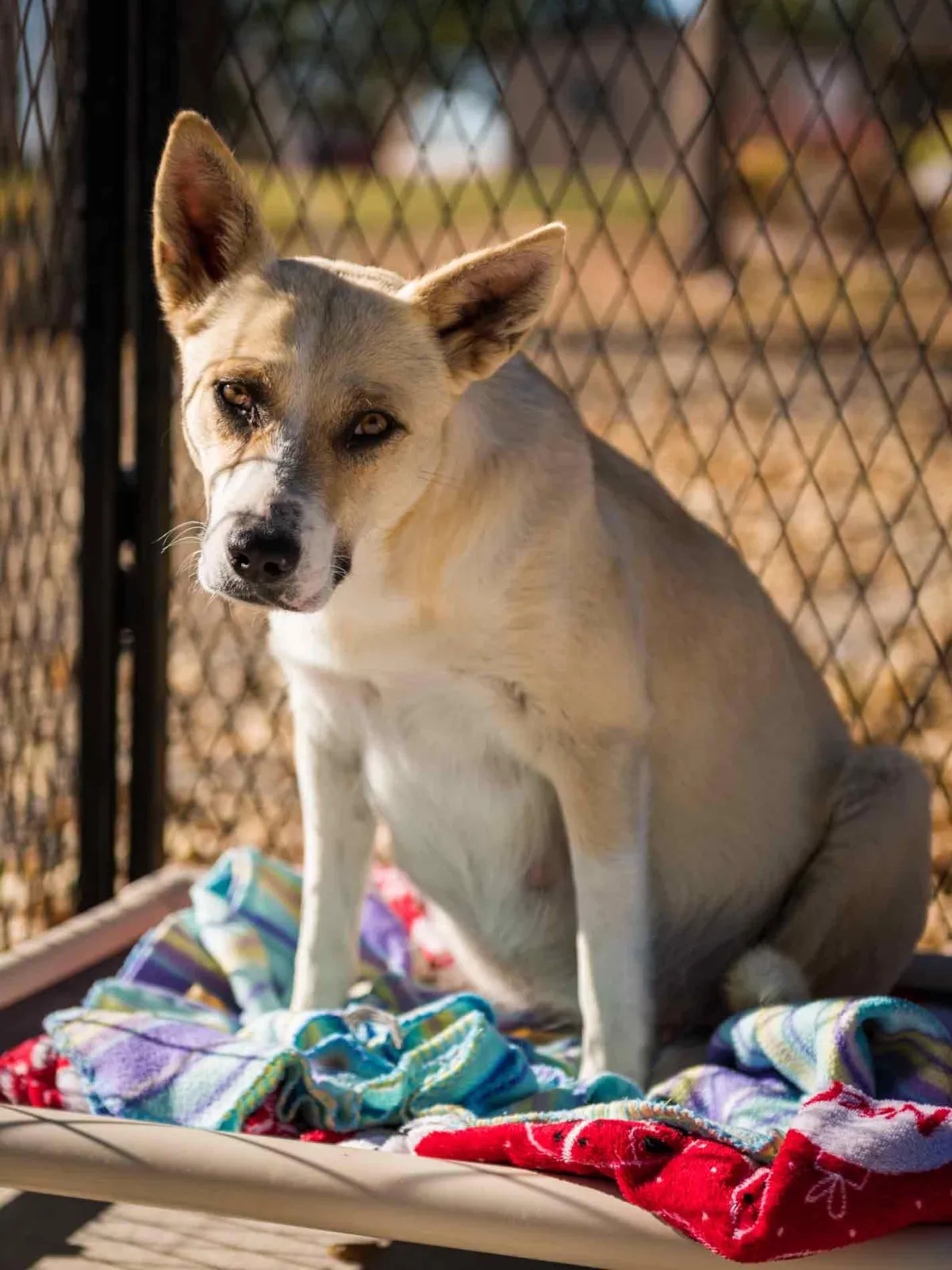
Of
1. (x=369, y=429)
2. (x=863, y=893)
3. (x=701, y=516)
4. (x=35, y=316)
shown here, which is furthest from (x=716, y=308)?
(x=369, y=429)

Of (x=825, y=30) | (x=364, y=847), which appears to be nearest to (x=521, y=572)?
(x=364, y=847)

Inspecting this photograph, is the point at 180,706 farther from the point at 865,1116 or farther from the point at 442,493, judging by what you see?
the point at 865,1116

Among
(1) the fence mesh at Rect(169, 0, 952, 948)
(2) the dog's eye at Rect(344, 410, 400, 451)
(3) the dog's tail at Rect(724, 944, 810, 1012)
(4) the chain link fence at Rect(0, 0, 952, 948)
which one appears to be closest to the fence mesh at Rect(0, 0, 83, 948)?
(4) the chain link fence at Rect(0, 0, 952, 948)

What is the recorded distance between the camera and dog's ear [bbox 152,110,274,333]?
7.11 feet

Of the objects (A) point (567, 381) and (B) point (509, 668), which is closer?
(B) point (509, 668)

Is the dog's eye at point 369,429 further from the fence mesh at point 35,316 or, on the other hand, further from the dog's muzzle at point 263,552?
the fence mesh at point 35,316

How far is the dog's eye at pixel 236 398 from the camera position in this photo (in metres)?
2.13

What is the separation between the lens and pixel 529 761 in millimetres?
2422

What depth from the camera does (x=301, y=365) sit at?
2107 millimetres

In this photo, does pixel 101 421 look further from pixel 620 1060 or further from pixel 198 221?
pixel 620 1060

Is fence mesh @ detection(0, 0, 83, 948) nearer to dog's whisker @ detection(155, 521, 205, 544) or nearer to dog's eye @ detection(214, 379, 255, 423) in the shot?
dog's whisker @ detection(155, 521, 205, 544)

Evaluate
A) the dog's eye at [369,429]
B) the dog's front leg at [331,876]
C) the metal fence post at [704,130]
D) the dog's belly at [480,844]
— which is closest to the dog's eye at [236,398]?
the dog's eye at [369,429]

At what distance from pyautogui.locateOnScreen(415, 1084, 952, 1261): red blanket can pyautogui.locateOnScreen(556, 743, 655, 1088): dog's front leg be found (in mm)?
467

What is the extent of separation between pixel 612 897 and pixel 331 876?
0.58 meters
